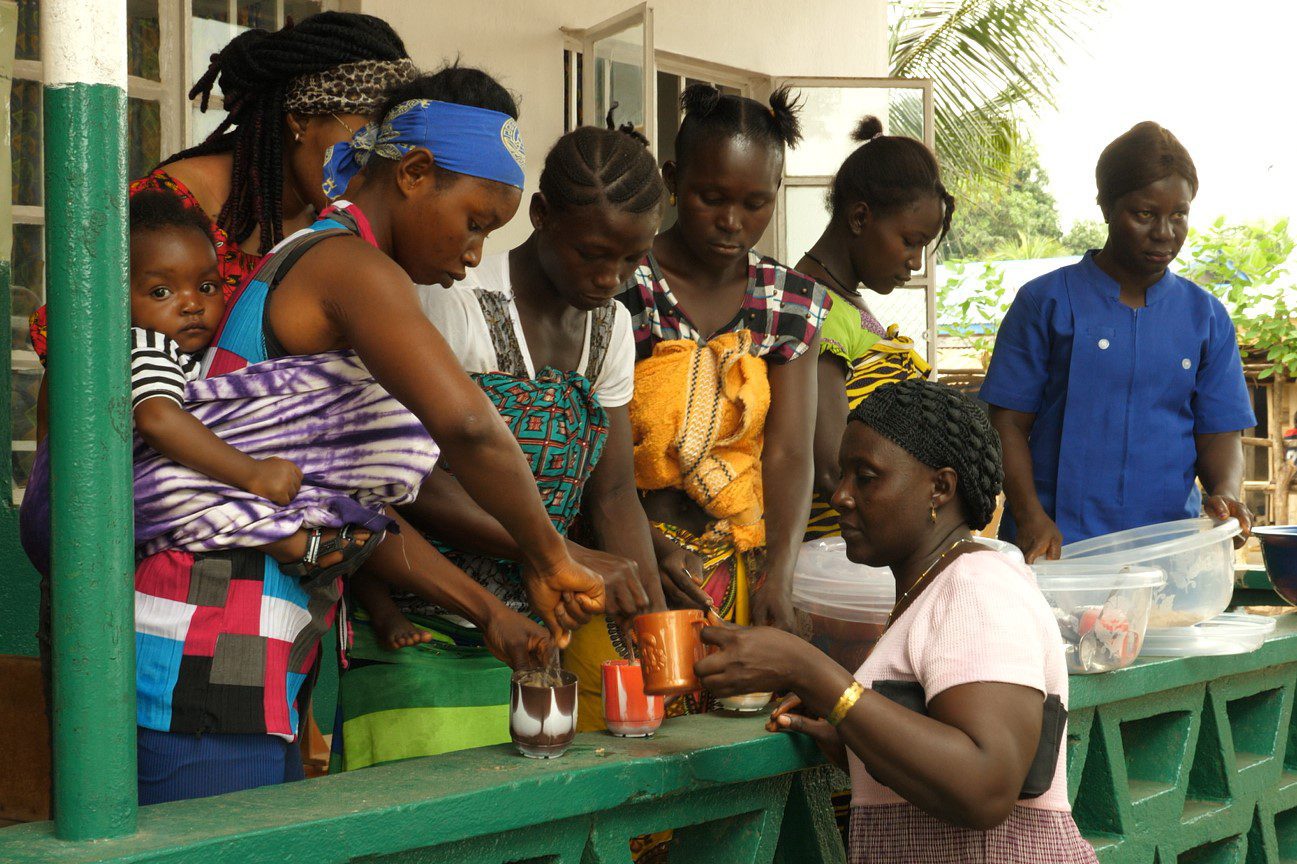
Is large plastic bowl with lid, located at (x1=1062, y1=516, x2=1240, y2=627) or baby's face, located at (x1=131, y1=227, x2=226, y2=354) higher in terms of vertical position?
baby's face, located at (x1=131, y1=227, x2=226, y2=354)

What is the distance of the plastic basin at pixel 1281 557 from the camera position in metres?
3.48

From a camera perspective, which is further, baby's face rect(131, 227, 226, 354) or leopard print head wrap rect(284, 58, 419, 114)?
leopard print head wrap rect(284, 58, 419, 114)

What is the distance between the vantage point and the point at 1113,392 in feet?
11.4

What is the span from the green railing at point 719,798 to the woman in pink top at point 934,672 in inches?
5.7

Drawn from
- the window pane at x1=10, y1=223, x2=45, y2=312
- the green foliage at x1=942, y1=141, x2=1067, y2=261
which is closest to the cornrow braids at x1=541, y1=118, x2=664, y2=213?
the window pane at x1=10, y1=223, x2=45, y2=312

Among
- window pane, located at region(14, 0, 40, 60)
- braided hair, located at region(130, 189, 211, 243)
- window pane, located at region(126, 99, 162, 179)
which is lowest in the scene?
braided hair, located at region(130, 189, 211, 243)

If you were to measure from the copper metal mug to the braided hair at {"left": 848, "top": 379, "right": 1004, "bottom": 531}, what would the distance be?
0.43m

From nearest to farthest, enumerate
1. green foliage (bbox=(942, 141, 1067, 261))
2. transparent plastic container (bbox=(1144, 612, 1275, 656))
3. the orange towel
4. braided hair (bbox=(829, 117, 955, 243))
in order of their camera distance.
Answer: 1. the orange towel
2. transparent plastic container (bbox=(1144, 612, 1275, 656))
3. braided hair (bbox=(829, 117, 955, 243))
4. green foliage (bbox=(942, 141, 1067, 261))

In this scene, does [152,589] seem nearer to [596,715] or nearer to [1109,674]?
[596,715]

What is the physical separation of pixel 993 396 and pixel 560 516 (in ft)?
5.46

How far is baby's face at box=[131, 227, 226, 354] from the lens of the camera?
6.26 ft

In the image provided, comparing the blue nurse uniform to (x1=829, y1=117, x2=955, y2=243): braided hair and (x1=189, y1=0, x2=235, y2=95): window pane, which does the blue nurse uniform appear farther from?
(x1=189, y1=0, x2=235, y2=95): window pane

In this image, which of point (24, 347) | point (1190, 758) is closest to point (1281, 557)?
point (1190, 758)

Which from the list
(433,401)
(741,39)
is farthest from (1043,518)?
(741,39)
